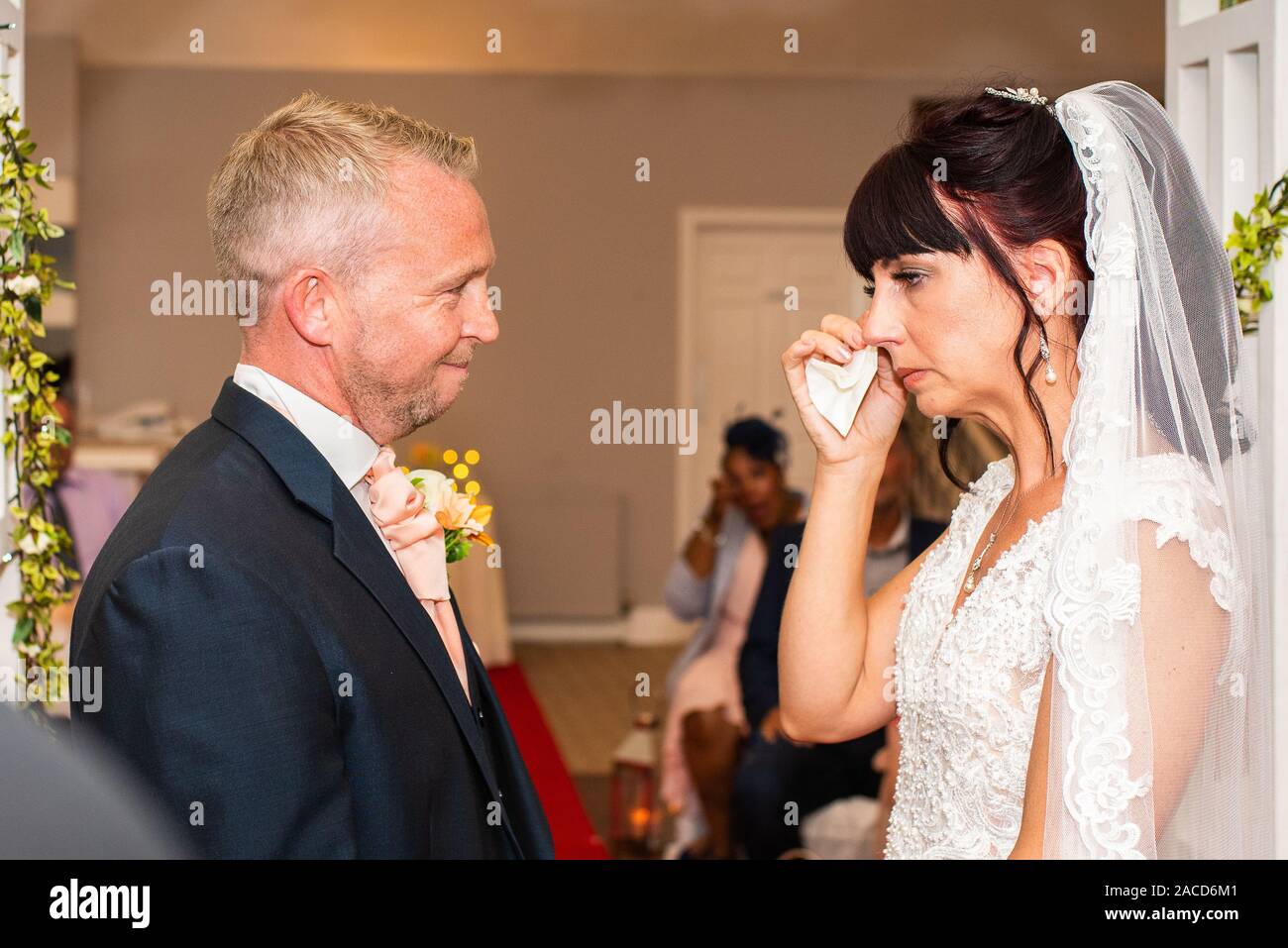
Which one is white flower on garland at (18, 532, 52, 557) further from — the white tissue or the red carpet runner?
the red carpet runner

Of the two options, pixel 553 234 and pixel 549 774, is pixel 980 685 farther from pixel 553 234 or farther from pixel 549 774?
pixel 553 234

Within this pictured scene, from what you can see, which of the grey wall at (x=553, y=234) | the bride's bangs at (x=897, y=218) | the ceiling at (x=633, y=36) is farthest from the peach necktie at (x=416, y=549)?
the grey wall at (x=553, y=234)

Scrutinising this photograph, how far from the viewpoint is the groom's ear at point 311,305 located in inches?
57.4

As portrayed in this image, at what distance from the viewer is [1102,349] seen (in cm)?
154

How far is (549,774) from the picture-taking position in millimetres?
5625

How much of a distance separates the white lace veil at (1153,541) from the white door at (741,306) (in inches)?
292

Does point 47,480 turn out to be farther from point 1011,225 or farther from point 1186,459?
point 1186,459

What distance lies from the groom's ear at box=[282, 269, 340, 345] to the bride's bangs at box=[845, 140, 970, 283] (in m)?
0.72

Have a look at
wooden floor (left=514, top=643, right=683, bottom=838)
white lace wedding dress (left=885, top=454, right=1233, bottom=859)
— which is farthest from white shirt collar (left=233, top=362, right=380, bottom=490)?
wooden floor (left=514, top=643, right=683, bottom=838)

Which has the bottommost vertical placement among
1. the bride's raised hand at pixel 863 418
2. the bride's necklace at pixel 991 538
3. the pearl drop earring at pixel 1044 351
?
the bride's necklace at pixel 991 538

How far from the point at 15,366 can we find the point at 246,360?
607 mm

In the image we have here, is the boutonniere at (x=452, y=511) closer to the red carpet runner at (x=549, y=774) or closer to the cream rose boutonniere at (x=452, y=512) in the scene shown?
the cream rose boutonniere at (x=452, y=512)

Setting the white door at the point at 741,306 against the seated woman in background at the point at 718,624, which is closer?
the seated woman in background at the point at 718,624
